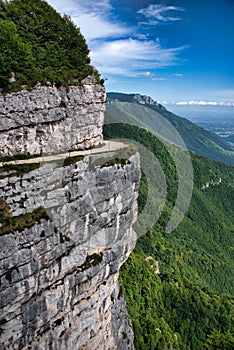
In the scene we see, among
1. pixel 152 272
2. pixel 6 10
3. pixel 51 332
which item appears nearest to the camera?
pixel 51 332

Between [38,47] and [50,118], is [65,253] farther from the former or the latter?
[38,47]

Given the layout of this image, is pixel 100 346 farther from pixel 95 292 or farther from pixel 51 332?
pixel 51 332

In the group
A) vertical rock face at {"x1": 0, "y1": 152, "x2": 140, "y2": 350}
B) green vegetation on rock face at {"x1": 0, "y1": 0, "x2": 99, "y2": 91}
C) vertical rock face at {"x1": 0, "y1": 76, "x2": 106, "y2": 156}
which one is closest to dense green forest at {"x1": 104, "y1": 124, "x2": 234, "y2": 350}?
vertical rock face at {"x1": 0, "y1": 152, "x2": 140, "y2": 350}

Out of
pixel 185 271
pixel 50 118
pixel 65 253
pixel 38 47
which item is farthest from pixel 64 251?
pixel 185 271

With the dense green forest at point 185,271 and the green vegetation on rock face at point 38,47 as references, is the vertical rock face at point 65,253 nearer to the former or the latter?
the green vegetation on rock face at point 38,47

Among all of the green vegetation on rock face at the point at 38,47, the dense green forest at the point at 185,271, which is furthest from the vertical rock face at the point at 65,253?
the dense green forest at the point at 185,271

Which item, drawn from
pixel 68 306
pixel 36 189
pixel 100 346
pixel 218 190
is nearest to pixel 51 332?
pixel 68 306

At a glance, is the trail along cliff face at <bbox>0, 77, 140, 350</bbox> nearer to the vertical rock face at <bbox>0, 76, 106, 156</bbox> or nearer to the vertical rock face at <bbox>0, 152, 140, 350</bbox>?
the vertical rock face at <bbox>0, 152, 140, 350</bbox>
